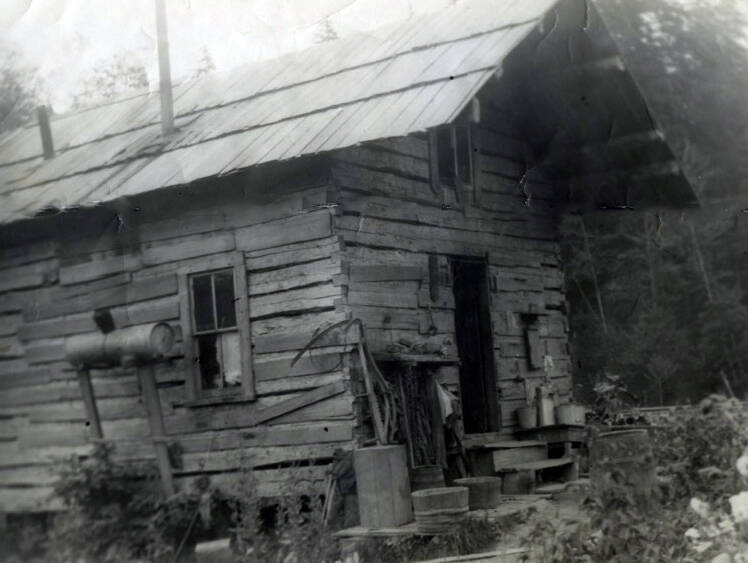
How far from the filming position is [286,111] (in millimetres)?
10062

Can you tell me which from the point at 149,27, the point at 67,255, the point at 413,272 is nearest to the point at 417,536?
the point at 413,272

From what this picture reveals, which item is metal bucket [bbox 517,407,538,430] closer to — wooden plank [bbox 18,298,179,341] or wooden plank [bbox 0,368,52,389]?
wooden plank [bbox 18,298,179,341]

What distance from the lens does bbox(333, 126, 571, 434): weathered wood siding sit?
30.7ft

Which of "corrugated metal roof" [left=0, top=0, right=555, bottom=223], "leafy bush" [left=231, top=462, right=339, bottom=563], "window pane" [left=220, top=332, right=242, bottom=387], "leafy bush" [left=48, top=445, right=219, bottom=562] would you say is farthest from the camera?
"window pane" [left=220, top=332, right=242, bottom=387]

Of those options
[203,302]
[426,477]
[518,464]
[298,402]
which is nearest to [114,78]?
[203,302]

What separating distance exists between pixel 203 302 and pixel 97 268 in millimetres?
1666

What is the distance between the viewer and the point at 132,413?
34.0ft

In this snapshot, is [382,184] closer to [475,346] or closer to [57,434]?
[475,346]

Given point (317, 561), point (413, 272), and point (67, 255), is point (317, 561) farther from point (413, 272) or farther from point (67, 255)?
point (67, 255)

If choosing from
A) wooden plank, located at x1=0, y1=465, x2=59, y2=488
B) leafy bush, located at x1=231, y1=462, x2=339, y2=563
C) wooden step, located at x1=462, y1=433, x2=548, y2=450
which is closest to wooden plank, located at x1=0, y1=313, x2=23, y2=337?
wooden plank, located at x1=0, y1=465, x2=59, y2=488

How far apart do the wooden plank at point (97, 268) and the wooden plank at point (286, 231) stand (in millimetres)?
1626

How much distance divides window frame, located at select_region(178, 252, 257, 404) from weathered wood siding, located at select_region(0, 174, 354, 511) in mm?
77

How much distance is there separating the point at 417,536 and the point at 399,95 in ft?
14.3

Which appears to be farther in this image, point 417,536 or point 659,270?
point 659,270
